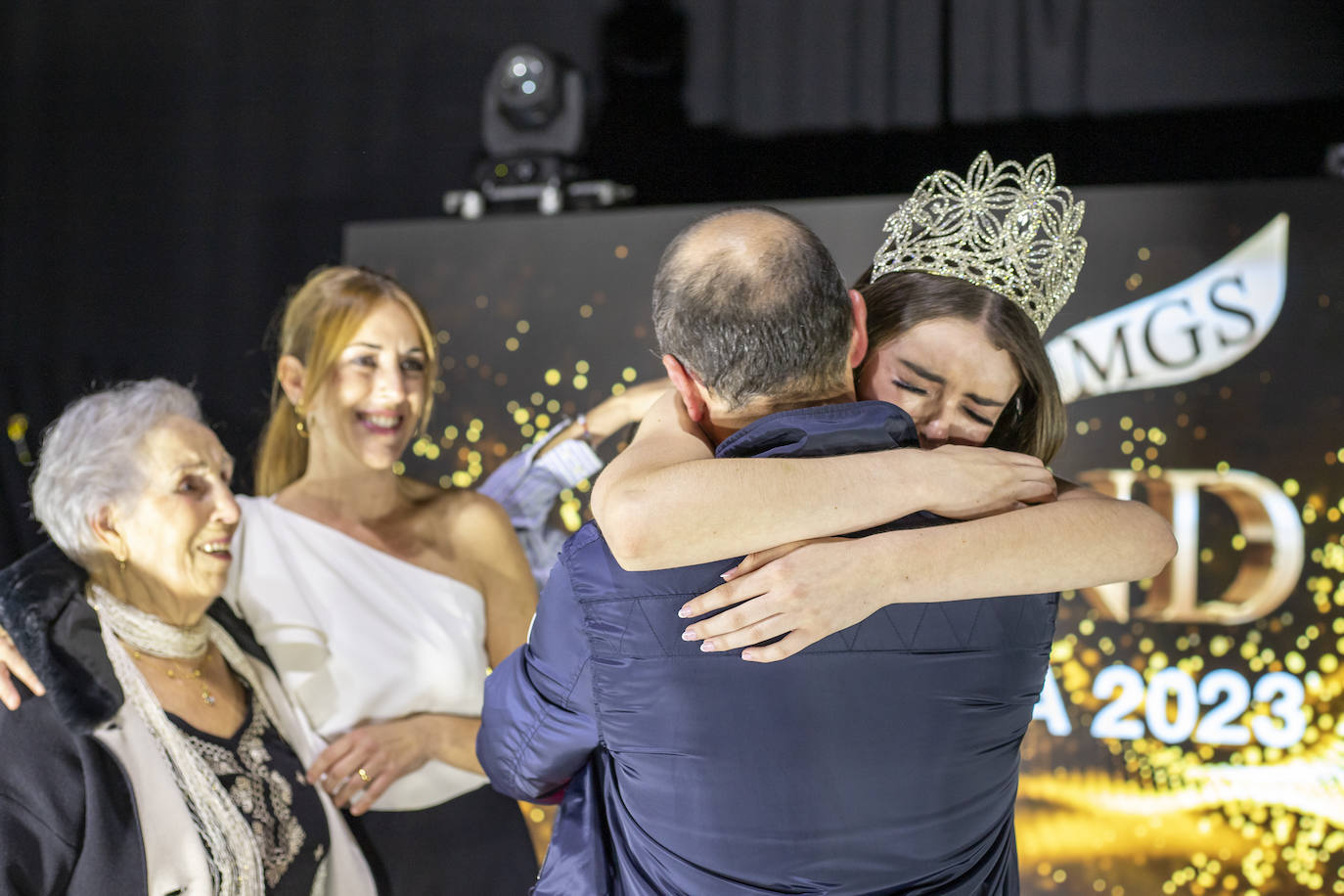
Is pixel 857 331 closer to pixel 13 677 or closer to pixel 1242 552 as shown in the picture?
pixel 13 677

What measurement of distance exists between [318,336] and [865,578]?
1.62 metres

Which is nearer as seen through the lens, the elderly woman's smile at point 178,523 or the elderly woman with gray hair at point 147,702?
the elderly woman with gray hair at point 147,702

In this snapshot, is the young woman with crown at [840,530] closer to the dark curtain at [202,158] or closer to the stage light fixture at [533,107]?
the stage light fixture at [533,107]

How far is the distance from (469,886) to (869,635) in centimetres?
141

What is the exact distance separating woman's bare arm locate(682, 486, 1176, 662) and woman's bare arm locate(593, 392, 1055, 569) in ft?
0.12

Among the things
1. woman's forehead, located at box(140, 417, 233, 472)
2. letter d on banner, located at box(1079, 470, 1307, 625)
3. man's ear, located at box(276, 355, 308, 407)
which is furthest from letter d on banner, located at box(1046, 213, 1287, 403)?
woman's forehead, located at box(140, 417, 233, 472)

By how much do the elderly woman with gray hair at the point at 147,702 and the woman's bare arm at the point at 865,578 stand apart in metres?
1.11

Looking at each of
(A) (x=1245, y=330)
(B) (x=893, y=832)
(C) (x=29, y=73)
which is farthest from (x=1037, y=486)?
(C) (x=29, y=73)

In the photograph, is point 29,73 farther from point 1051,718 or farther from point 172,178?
point 1051,718

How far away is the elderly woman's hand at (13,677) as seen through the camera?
1728mm

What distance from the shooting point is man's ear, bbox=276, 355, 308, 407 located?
7.98ft

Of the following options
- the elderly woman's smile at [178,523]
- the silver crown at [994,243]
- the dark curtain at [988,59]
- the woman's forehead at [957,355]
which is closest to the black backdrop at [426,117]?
the dark curtain at [988,59]

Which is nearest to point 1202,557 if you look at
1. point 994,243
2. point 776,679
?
point 994,243

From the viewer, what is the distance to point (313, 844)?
203 centimetres
